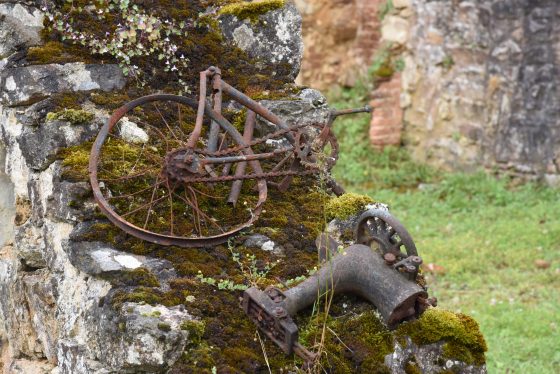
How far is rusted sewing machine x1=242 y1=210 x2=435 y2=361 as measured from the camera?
3.08 metres

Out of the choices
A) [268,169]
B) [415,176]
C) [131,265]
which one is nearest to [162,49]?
[268,169]

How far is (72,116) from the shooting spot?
3.91 m

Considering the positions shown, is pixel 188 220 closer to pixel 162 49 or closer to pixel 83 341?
pixel 83 341

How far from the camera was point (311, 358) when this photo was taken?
300cm

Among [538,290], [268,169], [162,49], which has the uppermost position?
[162,49]

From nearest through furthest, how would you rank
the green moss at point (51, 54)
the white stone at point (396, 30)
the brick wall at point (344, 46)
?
the green moss at point (51, 54) → the white stone at point (396, 30) → the brick wall at point (344, 46)

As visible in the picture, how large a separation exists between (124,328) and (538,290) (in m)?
4.48

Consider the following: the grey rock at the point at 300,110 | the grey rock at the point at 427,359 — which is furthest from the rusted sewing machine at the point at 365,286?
the grey rock at the point at 300,110

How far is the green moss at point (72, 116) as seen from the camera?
3918mm

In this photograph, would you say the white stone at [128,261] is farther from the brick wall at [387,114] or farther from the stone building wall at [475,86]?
the brick wall at [387,114]

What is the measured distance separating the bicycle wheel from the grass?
2.39m

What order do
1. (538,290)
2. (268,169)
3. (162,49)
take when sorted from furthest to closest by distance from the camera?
1. (538,290)
2. (162,49)
3. (268,169)

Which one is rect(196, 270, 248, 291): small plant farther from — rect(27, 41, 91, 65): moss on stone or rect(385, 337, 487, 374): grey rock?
rect(27, 41, 91, 65): moss on stone

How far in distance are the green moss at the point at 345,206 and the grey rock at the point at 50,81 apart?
3.86 feet
